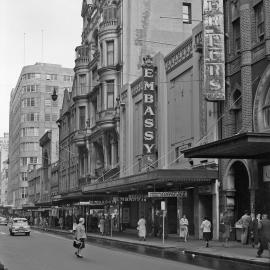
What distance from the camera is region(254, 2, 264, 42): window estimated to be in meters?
28.3

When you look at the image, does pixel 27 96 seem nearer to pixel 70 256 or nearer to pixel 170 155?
pixel 170 155

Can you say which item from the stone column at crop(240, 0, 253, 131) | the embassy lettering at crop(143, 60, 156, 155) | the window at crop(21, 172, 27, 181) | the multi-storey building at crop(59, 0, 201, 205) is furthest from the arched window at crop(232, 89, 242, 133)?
the window at crop(21, 172, 27, 181)

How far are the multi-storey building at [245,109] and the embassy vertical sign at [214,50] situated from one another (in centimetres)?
60

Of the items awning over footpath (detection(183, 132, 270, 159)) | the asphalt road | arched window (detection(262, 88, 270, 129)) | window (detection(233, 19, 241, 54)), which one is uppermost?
window (detection(233, 19, 241, 54))

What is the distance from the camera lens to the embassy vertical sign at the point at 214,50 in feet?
99.8

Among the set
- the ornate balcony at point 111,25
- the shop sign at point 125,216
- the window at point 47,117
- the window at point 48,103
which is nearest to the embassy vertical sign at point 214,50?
the shop sign at point 125,216

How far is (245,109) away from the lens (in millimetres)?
28562

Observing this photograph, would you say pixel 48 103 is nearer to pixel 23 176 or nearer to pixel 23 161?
pixel 23 161

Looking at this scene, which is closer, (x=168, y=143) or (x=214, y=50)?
(x=214, y=50)

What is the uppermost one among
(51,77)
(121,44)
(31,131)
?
(51,77)

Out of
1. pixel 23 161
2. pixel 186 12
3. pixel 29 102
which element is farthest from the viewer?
pixel 29 102

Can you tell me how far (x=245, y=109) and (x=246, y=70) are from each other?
1.94 meters

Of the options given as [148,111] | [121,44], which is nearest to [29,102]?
[121,44]

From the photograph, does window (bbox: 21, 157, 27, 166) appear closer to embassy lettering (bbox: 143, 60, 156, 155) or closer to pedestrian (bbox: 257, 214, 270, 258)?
embassy lettering (bbox: 143, 60, 156, 155)
